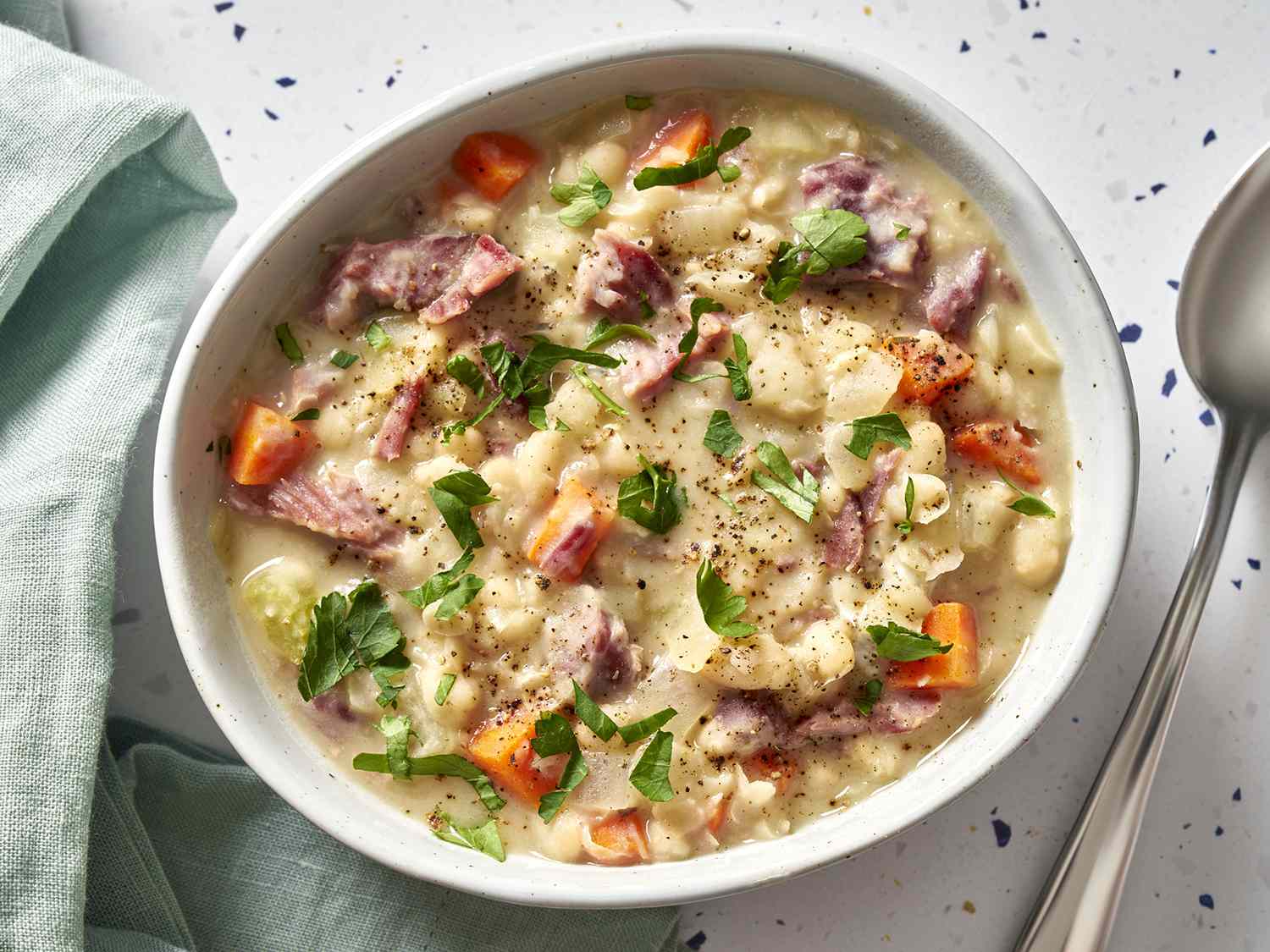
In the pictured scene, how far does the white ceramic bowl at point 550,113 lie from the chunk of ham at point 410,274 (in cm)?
15

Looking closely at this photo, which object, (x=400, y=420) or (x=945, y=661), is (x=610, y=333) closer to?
(x=400, y=420)

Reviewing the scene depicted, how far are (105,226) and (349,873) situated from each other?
5.94 feet

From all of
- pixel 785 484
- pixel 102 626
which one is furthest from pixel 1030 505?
pixel 102 626

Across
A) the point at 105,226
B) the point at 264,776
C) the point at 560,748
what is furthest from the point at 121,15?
the point at 560,748

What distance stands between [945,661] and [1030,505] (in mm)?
427

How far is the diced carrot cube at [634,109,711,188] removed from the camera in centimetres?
293

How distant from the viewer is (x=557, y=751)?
2.77m

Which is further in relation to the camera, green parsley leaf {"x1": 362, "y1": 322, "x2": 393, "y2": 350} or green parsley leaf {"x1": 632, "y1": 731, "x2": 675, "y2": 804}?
green parsley leaf {"x1": 362, "y1": 322, "x2": 393, "y2": 350}

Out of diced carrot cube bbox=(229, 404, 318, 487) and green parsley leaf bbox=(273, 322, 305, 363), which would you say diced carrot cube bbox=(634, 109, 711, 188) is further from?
diced carrot cube bbox=(229, 404, 318, 487)

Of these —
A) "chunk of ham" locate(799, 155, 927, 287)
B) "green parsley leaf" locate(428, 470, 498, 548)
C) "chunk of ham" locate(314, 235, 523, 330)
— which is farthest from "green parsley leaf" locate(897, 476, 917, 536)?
"chunk of ham" locate(314, 235, 523, 330)

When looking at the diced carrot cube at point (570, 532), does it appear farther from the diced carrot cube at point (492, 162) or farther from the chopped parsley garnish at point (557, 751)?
the diced carrot cube at point (492, 162)

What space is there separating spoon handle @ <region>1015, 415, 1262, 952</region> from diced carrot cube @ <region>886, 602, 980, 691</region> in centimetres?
53

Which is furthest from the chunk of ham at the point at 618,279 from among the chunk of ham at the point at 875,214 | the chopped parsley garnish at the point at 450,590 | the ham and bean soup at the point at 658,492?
the chopped parsley garnish at the point at 450,590

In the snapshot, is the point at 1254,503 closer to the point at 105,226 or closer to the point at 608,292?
the point at 608,292
